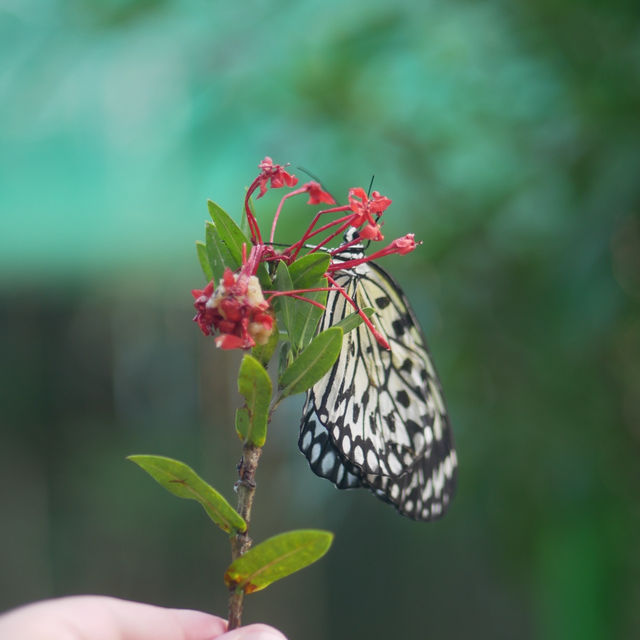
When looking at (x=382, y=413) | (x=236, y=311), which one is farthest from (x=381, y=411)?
(x=236, y=311)

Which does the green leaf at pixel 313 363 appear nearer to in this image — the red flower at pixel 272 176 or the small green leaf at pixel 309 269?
the small green leaf at pixel 309 269

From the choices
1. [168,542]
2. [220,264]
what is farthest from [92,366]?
[220,264]

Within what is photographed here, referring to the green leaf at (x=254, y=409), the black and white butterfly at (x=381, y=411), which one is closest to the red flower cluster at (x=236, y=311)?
the green leaf at (x=254, y=409)

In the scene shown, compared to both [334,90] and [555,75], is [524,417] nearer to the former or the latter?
[555,75]

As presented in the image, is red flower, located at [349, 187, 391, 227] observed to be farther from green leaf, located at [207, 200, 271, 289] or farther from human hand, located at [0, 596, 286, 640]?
human hand, located at [0, 596, 286, 640]

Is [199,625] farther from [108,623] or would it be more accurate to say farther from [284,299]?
[284,299]

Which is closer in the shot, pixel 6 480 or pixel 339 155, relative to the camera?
pixel 339 155

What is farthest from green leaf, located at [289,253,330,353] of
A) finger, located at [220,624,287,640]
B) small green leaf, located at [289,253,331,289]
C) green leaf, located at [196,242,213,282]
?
finger, located at [220,624,287,640]
